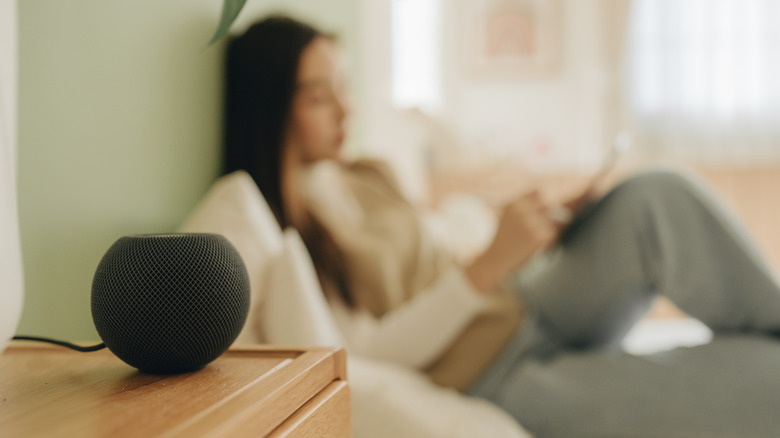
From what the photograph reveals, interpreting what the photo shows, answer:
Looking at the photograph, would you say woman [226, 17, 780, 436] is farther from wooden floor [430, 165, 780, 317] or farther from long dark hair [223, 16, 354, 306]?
wooden floor [430, 165, 780, 317]

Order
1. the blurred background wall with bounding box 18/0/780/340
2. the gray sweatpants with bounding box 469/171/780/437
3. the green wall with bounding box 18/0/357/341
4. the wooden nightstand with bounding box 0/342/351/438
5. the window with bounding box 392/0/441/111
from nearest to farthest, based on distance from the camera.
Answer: the wooden nightstand with bounding box 0/342/351/438 → the green wall with bounding box 18/0/357/341 → the gray sweatpants with bounding box 469/171/780/437 → the blurred background wall with bounding box 18/0/780/340 → the window with bounding box 392/0/441/111

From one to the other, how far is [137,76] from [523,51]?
9.88 ft

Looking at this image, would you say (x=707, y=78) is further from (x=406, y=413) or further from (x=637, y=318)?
(x=406, y=413)

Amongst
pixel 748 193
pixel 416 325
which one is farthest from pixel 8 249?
pixel 748 193

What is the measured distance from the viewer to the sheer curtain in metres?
3.24

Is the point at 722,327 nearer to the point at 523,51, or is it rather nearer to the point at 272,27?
the point at 272,27

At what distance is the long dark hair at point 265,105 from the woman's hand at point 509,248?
0.80 ft

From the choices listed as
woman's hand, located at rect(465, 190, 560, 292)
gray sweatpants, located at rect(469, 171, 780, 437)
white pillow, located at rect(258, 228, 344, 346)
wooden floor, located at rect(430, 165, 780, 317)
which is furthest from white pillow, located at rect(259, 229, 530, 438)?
wooden floor, located at rect(430, 165, 780, 317)

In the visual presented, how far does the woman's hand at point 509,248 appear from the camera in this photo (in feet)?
3.38

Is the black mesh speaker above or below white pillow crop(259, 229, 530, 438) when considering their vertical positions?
above

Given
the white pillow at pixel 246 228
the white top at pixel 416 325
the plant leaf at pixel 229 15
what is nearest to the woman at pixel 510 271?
the white top at pixel 416 325

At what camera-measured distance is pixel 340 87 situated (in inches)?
45.6

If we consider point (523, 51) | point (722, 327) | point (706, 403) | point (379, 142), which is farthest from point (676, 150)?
point (706, 403)

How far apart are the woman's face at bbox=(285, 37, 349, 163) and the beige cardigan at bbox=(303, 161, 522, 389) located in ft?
0.21
